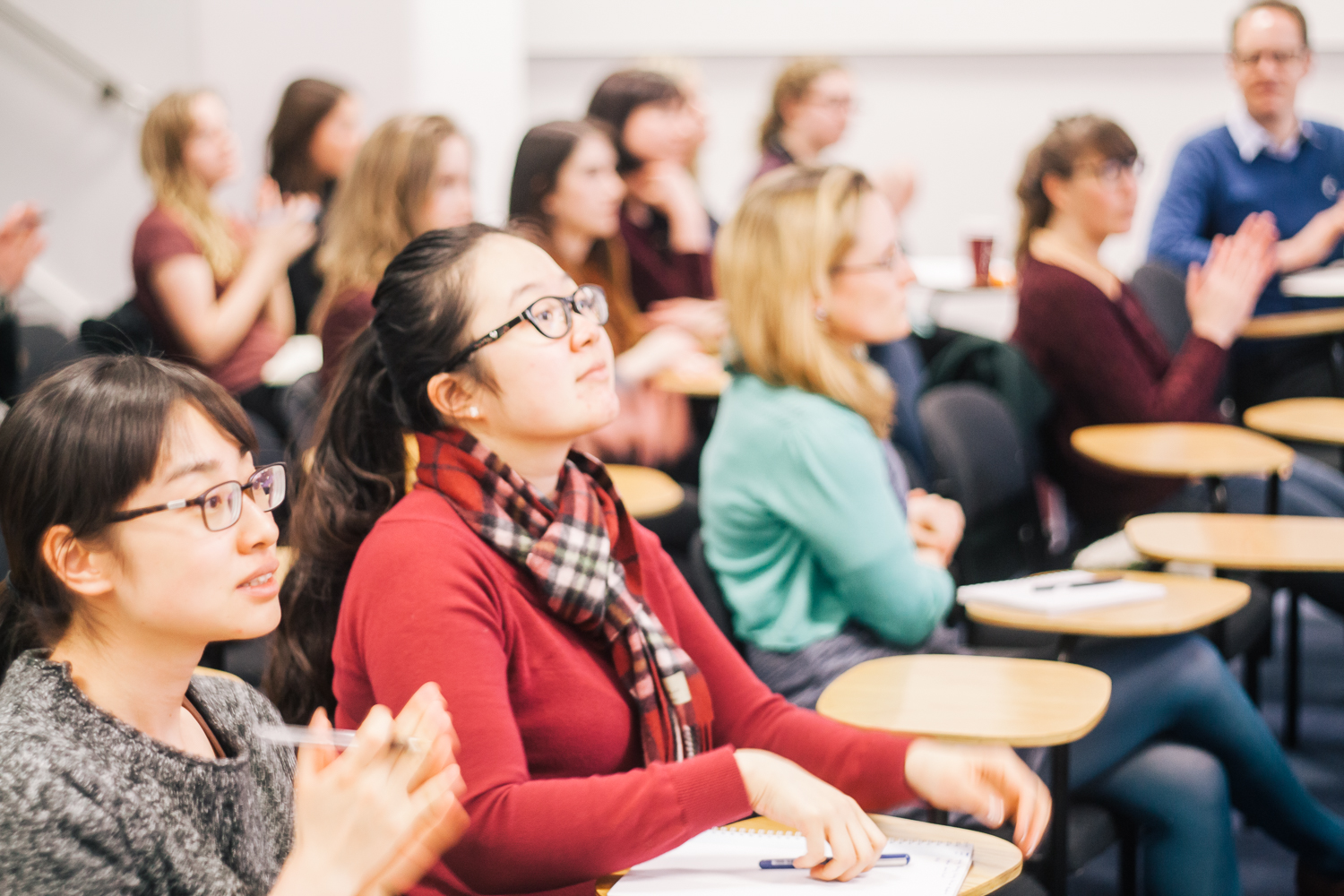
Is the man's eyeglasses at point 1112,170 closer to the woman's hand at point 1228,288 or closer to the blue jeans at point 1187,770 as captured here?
the woman's hand at point 1228,288

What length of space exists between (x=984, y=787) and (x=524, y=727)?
0.47m

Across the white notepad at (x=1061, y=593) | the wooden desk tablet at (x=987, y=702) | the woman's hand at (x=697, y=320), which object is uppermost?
the woman's hand at (x=697, y=320)

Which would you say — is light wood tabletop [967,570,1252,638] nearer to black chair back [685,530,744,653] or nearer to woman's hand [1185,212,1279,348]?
black chair back [685,530,744,653]

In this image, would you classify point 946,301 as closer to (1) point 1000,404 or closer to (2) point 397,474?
(1) point 1000,404

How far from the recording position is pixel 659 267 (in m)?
3.70

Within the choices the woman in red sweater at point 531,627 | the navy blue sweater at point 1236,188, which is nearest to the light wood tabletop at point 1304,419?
the navy blue sweater at point 1236,188

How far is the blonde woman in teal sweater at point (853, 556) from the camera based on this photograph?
1754mm

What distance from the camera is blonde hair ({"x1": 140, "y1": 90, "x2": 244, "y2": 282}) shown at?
344cm

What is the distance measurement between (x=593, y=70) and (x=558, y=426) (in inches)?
194

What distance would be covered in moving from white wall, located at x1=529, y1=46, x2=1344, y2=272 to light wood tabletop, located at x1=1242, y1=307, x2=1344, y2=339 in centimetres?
210

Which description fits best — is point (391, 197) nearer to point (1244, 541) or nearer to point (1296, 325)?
A: point (1244, 541)

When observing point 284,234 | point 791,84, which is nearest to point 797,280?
point 284,234

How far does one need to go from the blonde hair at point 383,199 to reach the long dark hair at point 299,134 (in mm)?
1106

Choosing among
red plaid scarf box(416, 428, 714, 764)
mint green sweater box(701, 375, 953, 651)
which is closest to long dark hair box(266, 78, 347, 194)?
mint green sweater box(701, 375, 953, 651)
